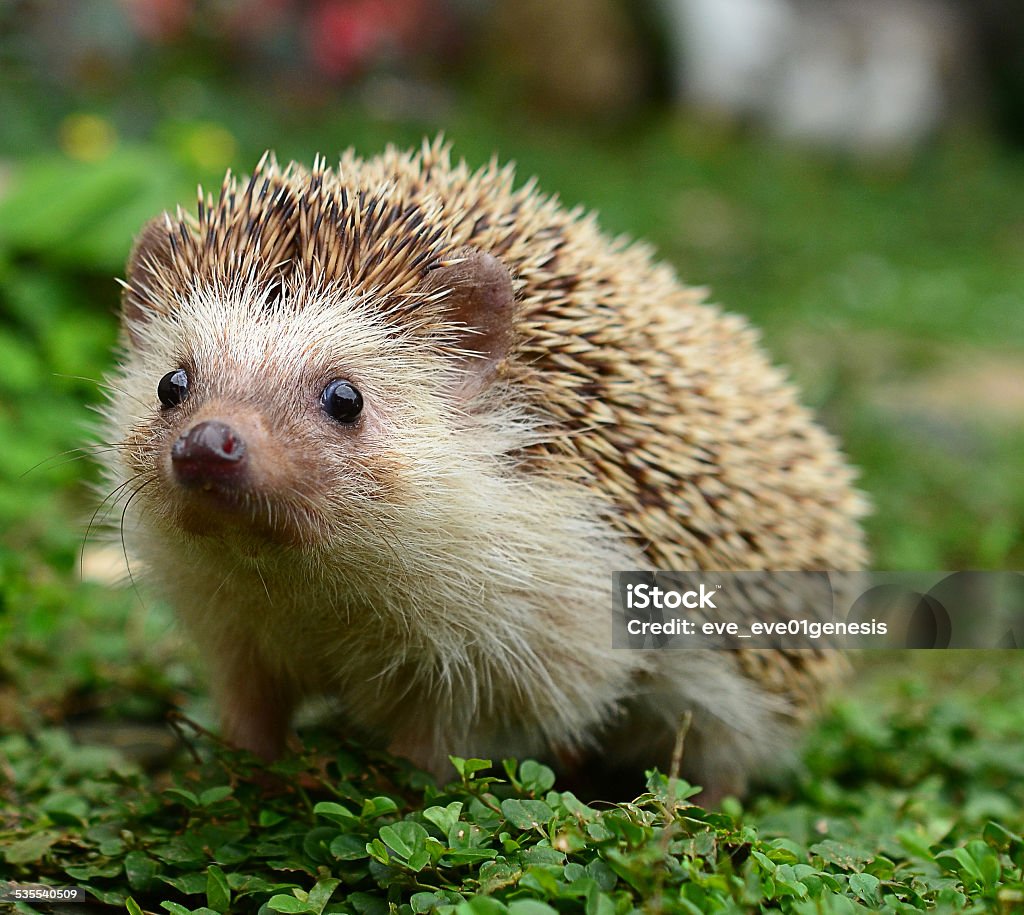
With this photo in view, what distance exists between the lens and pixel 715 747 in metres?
4.12

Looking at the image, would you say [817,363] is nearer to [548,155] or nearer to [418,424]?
[418,424]

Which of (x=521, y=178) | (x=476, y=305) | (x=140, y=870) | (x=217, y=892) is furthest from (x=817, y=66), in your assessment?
(x=217, y=892)

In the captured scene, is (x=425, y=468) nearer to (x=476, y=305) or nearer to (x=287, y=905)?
(x=476, y=305)

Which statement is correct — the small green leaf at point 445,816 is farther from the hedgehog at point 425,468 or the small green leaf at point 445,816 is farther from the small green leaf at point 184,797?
the small green leaf at point 184,797

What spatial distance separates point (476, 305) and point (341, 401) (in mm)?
503

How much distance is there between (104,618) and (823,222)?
12.0m

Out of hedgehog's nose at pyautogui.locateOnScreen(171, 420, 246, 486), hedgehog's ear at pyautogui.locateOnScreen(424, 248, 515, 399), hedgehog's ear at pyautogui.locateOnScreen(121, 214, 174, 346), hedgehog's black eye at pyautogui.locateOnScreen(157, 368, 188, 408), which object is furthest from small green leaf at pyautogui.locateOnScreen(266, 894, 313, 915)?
hedgehog's ear at pyautogui.locateOnScreen(121, 214, 174, 346)

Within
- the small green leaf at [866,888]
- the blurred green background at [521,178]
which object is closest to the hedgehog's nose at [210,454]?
the blurred green background at [521,178]

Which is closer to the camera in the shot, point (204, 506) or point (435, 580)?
point (204, 506)

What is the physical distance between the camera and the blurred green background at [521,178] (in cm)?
554

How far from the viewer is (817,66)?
1783 cm

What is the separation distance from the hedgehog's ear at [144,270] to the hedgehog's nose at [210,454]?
85cm

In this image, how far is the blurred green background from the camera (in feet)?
18.2

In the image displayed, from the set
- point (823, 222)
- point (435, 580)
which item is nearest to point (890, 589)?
point (435, 580)
